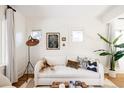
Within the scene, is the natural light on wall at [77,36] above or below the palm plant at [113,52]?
above

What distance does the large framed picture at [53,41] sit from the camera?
4.64 meters

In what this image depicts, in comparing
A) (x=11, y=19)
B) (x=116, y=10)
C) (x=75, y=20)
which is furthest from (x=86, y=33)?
(x=11, y=19)

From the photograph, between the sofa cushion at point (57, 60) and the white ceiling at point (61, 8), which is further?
the sofa cushion at point (57, 60)

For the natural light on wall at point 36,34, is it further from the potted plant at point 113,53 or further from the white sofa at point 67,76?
the potted plant at point 113,53

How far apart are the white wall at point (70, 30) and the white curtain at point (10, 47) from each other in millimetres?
1552

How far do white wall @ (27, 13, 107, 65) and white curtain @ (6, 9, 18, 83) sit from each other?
155 centimetres

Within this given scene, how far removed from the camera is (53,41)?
15.2 ft

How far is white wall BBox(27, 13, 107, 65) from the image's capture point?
15.2 feet

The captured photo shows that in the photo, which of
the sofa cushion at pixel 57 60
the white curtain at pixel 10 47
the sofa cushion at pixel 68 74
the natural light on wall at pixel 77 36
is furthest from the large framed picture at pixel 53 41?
the white curtain at pixel 10 47

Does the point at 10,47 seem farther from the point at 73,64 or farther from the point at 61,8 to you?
the point at 73,64

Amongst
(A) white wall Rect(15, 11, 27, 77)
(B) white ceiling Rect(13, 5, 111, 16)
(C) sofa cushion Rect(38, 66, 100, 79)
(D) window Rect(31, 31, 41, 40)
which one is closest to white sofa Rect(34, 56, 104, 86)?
(C) sofa cushion Rect(38, 66, 100, 79)

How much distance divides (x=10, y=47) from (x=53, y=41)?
5.71ft
